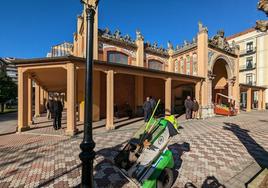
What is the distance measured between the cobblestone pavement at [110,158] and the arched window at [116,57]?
25.3 ft

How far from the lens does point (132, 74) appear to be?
9.94 metres

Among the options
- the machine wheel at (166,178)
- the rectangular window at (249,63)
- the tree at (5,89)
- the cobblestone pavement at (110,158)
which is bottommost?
the cobblestone pavement at (110,158)

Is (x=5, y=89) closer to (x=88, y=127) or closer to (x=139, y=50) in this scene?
(x=139, y=50)

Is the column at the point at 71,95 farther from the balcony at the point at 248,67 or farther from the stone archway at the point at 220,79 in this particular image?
the balcony at the point at 248,67

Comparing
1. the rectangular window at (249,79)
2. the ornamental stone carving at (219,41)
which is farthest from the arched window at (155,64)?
the rectangular window at (249,79)

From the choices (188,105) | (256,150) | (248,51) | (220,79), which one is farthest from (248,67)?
(256,150)

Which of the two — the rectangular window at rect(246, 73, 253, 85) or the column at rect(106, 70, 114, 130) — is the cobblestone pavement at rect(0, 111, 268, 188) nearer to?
the column at rect(106, 70, 114, 130)

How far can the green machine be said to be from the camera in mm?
3229

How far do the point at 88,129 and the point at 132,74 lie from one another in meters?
7.80

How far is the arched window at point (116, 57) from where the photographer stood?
13555 mm

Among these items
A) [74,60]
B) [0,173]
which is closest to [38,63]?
[74,60]

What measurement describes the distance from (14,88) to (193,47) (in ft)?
66.3

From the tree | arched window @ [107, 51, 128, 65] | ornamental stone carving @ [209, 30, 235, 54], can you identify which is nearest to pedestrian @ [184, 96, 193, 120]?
arched window @ [107, 51, 128, 65]

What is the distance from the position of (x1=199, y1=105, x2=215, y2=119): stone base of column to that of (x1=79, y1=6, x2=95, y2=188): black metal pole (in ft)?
45.1
